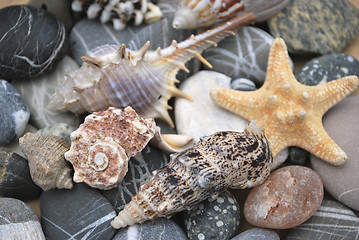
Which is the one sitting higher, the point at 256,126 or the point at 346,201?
the point at 256,126

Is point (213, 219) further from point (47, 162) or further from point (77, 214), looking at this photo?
point (47, 162)

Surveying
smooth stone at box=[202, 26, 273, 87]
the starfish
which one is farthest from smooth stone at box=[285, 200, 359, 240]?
smooth stone at box=[202, 26, 273, 87]

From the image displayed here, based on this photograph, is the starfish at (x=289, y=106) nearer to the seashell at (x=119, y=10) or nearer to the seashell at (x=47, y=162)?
the seashell at (x=119, y=10)

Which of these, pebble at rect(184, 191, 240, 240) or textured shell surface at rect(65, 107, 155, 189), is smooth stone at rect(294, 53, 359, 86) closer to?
pebble at rect(184, 191, 240, 240)

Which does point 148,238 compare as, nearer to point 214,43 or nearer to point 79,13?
point 214,43

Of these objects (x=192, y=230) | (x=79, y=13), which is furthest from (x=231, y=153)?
(x=79, y=13)

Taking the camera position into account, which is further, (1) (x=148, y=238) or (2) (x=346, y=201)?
(2) (x=346, y=201)
